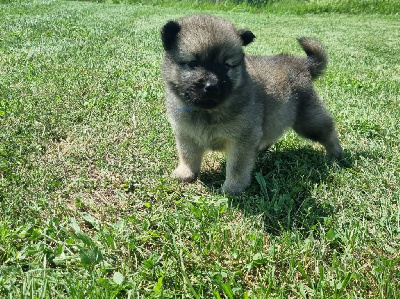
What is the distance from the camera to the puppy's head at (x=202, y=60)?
2604 mm

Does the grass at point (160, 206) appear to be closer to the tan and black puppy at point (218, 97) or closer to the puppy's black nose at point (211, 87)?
the tan and black puppy at point (218, 97)

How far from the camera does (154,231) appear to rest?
2.29m

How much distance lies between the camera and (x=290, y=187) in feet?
9.69

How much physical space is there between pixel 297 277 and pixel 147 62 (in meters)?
5.01

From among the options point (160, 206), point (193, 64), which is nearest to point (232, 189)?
point (160, 206)

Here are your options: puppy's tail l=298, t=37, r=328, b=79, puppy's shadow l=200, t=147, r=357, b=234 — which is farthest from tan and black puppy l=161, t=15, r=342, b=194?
puppy's tail l=298, t=37, r=328, b=79

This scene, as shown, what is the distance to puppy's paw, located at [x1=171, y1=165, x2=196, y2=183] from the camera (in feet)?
10.00

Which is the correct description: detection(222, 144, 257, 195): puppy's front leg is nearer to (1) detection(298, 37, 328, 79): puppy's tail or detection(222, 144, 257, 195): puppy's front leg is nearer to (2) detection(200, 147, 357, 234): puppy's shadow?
(2) detection(200, 147, 357, 234): puppy's shadow

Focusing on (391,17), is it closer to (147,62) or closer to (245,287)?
(147,62)

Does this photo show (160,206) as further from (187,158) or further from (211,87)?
(211,87)

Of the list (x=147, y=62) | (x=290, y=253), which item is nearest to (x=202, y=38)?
(x=290, y=253)

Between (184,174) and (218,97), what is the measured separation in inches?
32.8

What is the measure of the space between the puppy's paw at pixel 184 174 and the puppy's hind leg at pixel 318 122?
1.37 meters

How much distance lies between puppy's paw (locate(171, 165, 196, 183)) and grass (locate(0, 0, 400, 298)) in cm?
9
